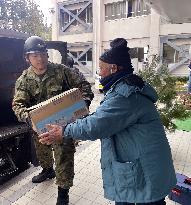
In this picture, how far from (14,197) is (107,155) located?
2.10 metres

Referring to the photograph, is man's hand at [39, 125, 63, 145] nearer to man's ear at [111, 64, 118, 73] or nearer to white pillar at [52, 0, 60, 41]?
man's ear at [111, 64, 118, 73]

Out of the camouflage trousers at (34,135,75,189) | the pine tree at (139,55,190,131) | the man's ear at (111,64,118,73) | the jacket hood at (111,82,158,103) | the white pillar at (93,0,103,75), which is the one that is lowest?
the camouflage trousers at (34,135,75,189)

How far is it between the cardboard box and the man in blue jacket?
0.26 metres

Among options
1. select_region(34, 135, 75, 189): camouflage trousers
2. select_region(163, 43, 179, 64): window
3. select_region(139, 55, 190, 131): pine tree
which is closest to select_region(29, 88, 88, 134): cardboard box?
select_region(34, 135, 75, 189): camouflage trousers

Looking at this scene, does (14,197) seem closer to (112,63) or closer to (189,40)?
(112,63)

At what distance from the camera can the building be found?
16.0 meters

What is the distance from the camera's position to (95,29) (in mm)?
18969

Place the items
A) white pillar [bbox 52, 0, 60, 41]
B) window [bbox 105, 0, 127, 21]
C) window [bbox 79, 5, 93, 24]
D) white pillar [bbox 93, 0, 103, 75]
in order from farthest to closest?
1. white pillar [bbox 52, 0, 60, 41]
2. window [bbox 79, 5, 93, 24]
3. white pillar [bbox 93, 0, 103, 75]
4. window [bbox 105, 0, 127, 21]

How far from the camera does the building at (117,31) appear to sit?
16.0m

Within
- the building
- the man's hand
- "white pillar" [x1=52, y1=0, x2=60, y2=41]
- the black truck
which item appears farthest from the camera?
"white pillar" [x1=52, y1=0, x2=60, y2=41]

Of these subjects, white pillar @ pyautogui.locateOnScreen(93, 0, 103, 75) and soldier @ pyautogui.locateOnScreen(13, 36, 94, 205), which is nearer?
soldier @ pyautogui.locateOnScreen(13, 36, 94, 205)

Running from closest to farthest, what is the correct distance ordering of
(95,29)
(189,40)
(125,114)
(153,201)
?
(125,114) < (153,201) < (189,40) < (95,29)

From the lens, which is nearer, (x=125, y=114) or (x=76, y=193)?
(x=125, y=114)

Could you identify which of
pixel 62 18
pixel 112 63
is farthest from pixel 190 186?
pixel 62 18
